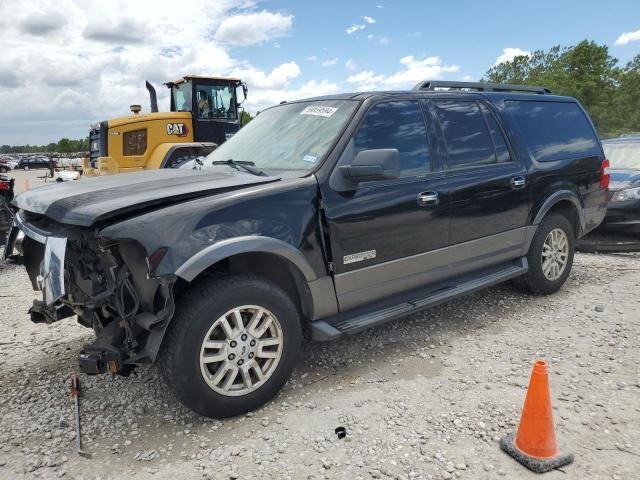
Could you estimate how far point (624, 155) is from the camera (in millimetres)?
8117

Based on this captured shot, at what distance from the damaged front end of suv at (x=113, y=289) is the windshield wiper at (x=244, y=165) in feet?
3.53

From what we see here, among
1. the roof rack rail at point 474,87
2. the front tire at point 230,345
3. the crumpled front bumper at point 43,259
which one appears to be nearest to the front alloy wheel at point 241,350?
the front tire at point 230,345

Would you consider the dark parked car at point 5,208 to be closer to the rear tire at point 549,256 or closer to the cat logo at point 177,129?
the cat logo at point 177,129

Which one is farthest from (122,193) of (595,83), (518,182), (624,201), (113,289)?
(595,83)

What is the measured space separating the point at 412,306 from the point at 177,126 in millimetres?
8844

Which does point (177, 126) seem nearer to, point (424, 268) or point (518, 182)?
point (518, 182)

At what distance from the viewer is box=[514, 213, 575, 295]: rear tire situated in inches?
191

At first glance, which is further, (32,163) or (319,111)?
(32,163)

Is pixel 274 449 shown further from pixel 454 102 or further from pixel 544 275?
pixel 544 275

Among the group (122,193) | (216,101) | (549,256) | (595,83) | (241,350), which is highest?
(595,83)

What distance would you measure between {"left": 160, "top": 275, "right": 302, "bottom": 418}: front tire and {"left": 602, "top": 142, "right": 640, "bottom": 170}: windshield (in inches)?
280

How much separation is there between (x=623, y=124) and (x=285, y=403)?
50336 mm

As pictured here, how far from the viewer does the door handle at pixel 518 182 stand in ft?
14.6

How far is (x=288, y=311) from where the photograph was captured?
3.10 metres
